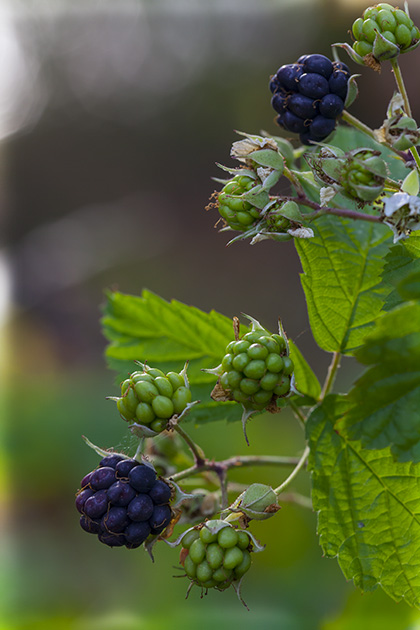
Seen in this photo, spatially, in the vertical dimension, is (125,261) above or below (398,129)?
below

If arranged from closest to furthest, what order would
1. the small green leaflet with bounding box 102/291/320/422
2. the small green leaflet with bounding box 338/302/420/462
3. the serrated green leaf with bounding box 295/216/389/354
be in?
the small green leaflet with bounding box 338/302/420/462 → the serrated green leaf with bounding box 295/216/389/354 → the small green leaflet with bounding box 102/291/320/422

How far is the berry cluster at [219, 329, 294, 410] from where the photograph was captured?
83 centimetres

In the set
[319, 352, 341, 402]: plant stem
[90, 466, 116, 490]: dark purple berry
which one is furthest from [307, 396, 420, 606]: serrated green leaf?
Answer: [90, 466, 116, 490]: dark purple berry

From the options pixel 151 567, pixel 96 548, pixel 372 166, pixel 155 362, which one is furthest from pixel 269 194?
pixel 96 548

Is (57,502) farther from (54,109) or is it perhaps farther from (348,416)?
(54,109)

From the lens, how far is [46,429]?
4973 mm

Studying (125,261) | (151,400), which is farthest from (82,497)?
(125,261)

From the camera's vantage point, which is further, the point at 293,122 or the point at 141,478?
the point at 293,122

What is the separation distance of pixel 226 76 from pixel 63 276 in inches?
264

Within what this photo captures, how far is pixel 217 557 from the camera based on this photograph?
808 millimetres

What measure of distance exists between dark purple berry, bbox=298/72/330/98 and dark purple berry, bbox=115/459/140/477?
0.63 m

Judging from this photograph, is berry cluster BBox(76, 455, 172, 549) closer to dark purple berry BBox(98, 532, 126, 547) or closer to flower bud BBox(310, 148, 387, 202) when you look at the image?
dark purple berry BBox(98, 532, 126, 547)

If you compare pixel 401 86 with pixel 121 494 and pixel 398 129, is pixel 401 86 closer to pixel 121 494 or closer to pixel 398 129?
pixel 398 129

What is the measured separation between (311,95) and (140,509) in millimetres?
681
